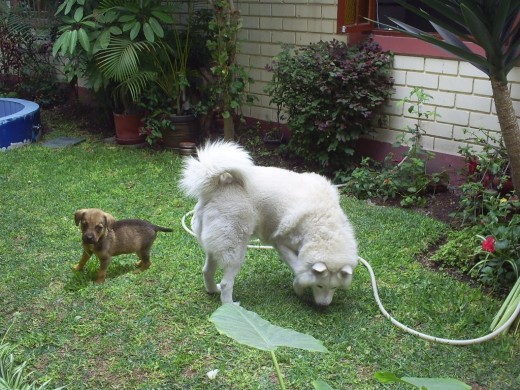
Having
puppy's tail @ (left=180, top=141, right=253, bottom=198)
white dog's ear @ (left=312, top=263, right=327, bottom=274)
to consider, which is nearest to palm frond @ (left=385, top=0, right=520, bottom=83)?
puppy's tail @ (left=180, top=141, right=253, bottom=198)

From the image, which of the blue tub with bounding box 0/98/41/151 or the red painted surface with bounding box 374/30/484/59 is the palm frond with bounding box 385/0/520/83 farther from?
the blue tub with bounding box 0/98/41/151

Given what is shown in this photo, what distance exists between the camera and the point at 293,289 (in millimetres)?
4176

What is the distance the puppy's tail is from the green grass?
2.75 ft

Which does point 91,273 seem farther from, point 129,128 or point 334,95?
point 129,128

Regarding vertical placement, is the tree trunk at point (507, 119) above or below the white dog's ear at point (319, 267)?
above

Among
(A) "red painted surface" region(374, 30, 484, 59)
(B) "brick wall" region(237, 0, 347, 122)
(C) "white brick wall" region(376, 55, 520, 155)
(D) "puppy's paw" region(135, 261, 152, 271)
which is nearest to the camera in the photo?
(D) "puppy's paw" region(135, 261, 152, 271)

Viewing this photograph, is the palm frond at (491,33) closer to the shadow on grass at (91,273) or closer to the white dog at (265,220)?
the white dog at (265,220)

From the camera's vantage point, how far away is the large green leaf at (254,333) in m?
1.84

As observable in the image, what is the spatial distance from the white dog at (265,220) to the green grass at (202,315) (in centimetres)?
33

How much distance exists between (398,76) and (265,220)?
3463 millimetres

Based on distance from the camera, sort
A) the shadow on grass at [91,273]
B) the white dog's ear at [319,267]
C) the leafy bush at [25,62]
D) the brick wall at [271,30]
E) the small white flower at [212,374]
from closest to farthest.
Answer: the small white flower at [212,374] → the white dog's ear at [319,267] → the shadow on grass at [91,273] → the brick wall at [271,30] → the leafy bush at [25,62]

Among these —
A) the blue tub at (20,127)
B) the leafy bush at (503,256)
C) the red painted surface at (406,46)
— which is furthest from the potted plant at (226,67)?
the leafy bush at (503,256)

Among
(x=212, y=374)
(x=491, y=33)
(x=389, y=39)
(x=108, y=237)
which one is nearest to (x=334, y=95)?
(x=389, y=39)

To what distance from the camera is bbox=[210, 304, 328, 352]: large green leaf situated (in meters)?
1.84
